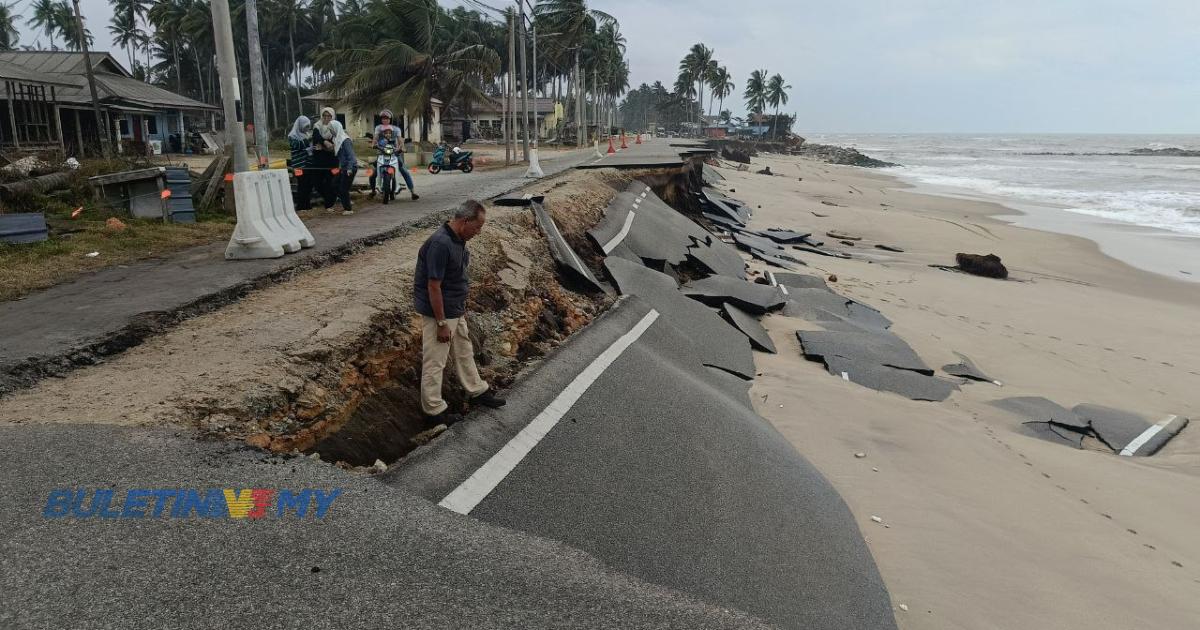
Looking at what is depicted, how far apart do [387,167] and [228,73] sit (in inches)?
183

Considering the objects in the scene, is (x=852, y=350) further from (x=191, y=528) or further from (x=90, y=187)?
(x=90, y=187)

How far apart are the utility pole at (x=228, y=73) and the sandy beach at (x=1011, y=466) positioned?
6816mm

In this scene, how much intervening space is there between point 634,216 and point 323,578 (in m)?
10.8

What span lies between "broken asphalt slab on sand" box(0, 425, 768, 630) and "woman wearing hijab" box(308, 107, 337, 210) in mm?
8395

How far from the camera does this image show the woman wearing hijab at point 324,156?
11.0 metres

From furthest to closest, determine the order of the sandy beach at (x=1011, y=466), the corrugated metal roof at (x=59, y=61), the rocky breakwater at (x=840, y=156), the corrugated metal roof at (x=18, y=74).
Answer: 1. the rocky breakwater at (x=840, y=156)
2. the corrugated metal roof at (x=59, y=61)
3. the corrugated metal roof at (x=18, y=74)
4. the sandy beach at (x=1011, y=466)

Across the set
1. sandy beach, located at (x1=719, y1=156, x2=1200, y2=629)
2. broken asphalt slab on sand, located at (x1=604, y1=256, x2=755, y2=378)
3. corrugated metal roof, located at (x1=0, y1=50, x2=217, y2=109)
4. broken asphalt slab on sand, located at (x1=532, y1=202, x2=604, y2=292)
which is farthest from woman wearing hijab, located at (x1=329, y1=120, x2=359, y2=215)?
corrugated metal roof, located at (x1=0, y1=50, x2=217, y2=109)

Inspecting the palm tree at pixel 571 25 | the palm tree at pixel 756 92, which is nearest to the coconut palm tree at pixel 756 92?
the palm tree at pixel 756 92

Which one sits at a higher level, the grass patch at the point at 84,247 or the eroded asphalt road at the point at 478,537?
the grass patch at the point at 84,247

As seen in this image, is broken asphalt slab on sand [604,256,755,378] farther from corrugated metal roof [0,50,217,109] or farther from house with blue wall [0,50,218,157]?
corrugated metal roof [0,50,217,109]

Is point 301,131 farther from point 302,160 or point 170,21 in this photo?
point 170,21

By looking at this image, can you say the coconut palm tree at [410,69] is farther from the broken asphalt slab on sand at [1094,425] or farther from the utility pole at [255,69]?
the broken asphalt slab on sand at [1094,425]

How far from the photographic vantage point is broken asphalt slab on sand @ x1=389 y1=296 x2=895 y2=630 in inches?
142

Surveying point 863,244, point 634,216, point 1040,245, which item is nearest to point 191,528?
point 634,216
